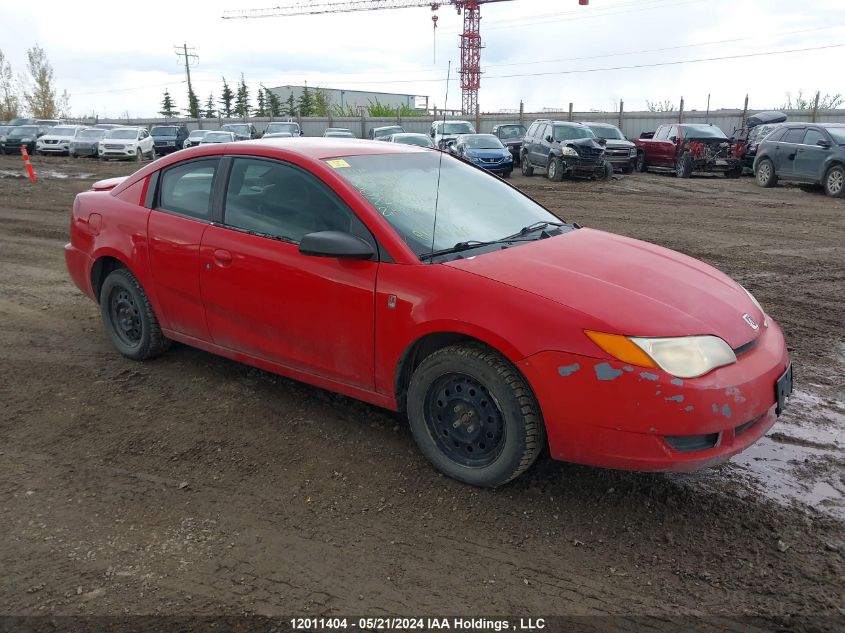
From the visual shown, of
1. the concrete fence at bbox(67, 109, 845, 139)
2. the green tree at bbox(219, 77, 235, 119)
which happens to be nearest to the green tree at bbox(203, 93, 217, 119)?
the green tree at bbox(219, 77, 235, 119)

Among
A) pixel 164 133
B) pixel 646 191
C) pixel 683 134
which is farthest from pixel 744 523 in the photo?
pixel 164 133

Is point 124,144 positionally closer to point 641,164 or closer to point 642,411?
point 641,164

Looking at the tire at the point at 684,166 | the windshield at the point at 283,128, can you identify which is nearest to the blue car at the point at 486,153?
the tire at the point at 684,166

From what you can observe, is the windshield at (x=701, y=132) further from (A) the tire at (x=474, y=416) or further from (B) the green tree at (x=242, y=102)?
(B) the green tree at (x=242, y=102)

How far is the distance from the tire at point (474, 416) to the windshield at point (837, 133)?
50.7 ft

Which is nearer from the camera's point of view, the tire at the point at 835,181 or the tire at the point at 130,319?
the tire at the point at 130,319

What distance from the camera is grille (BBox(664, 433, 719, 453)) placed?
2871 mm

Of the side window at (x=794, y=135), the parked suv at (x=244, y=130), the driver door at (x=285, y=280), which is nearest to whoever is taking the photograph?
the driver door at (x=285, y=280)

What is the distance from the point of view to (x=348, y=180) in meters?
3.76

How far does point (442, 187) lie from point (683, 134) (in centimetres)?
1957

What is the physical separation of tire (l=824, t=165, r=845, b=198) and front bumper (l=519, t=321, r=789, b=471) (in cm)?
1462

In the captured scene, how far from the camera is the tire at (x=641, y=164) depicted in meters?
22.9

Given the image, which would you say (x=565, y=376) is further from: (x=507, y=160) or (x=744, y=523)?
(x=507, y=160)

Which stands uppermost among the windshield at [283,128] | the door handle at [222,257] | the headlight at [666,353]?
the windshield at [283,128]
